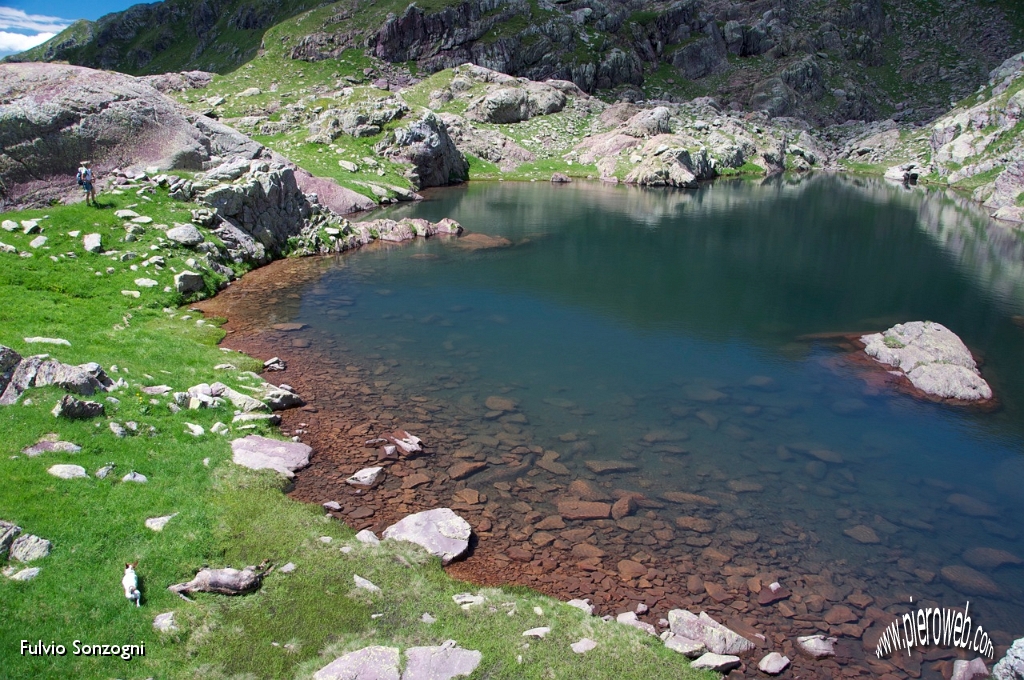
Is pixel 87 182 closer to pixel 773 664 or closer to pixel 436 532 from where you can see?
pixel 436 532

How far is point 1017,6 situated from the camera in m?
170

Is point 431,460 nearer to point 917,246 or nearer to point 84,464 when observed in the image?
point 84,464

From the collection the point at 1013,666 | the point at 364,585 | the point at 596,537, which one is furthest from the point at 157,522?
the point at 1013,666

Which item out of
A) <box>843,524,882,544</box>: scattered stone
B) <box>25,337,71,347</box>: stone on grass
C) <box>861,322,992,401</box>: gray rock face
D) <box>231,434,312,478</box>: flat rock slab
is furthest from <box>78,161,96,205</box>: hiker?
<box>861,322,992,401</box>: gray rock face

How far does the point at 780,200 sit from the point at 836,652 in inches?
3212

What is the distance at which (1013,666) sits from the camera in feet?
38.6

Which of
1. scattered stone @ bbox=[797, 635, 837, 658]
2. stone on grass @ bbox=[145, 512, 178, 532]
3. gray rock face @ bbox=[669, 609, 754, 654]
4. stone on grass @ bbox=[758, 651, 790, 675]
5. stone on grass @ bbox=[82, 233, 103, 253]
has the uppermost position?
stone on grass @ bbox=[82, 233, 103, 253]

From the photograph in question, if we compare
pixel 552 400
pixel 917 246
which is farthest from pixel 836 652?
pixel 917 246

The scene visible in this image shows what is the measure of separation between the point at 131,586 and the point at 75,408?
6.86m

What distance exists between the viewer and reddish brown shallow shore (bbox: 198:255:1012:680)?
14.2m

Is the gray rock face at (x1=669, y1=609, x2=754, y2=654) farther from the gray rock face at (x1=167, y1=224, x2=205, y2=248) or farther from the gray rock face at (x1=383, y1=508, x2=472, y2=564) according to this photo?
the gray rock face at (x1=167, y1=224, x2=205, y2=248)

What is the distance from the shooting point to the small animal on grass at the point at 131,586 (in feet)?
37.4

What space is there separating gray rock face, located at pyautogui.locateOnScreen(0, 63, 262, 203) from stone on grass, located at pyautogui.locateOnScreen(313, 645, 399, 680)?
38676 mm

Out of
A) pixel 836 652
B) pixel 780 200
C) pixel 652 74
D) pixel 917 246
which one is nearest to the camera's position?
pixel 836 652
